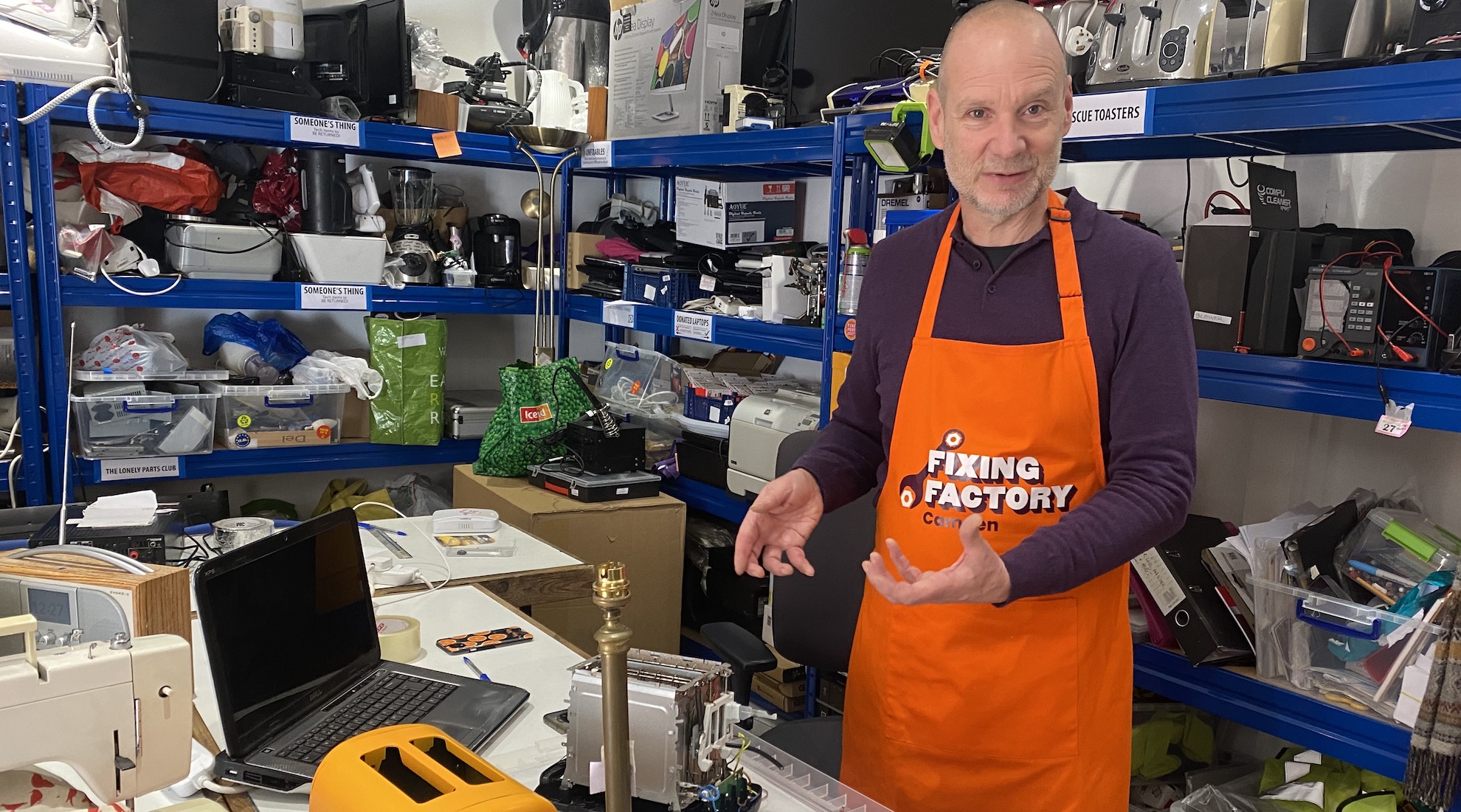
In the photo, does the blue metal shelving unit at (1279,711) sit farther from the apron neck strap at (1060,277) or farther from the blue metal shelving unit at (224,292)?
the blue metal shelving unit at (224,292)

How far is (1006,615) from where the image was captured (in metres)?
1.50

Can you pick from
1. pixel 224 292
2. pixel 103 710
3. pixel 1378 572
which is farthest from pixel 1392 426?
pixel 224 292

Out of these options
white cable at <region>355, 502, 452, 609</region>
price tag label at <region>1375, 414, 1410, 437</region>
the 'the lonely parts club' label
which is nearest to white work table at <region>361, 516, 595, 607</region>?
white cable at <region>355, 502, 452, 609</region>

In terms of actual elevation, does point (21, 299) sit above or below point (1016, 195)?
below

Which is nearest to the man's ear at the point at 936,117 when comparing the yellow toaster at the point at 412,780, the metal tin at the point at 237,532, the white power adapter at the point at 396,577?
the yellow toaster at the point at 412,780

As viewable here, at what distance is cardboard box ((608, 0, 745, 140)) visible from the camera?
11.0 ft

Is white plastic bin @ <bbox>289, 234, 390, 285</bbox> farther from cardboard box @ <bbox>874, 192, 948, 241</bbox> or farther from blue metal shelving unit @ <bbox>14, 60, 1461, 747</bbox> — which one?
cardboard box @ <bbox>874, 192, 948, 241</bbox>

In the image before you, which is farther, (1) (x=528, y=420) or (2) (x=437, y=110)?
(2) (x=437, y=110)

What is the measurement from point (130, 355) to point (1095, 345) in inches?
118

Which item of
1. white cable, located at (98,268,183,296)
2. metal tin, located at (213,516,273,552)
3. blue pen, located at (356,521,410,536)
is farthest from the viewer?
white cable, located at (98,268,183,296)

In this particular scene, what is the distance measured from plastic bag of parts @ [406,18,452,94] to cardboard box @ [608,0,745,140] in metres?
0.64

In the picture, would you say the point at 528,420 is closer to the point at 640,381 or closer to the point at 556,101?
the point at 640,381

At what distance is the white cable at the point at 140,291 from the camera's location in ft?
10.5

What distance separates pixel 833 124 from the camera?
274cm
